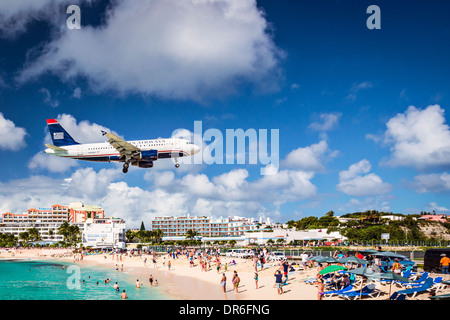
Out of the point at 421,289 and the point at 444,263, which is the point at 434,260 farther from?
the point at 421,289

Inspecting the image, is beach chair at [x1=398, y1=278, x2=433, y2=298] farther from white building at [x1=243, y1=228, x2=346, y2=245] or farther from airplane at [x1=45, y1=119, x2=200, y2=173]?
white building at [x1=243, y1=228, x2=346, y2=245]

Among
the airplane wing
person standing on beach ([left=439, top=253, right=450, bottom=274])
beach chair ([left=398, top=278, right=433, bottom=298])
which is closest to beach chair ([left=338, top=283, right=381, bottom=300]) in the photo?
beach chair ([left=398, top=278, right=433, bottom=298])

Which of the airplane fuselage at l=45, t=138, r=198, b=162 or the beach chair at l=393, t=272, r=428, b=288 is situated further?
the airplane fuselage at l=45, t=138, r=198, b=162

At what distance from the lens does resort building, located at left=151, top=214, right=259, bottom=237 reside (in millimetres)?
169500

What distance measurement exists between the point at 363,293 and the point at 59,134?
35.7 meters

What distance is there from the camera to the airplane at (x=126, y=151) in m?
36.1

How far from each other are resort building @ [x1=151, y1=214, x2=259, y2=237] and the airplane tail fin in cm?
12957


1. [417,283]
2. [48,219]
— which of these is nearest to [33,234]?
[48,219]

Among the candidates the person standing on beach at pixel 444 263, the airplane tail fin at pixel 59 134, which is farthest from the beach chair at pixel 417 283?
the airplane tail fin at pixel 59 134

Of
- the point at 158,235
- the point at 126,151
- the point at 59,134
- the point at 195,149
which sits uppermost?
the point at 59,134

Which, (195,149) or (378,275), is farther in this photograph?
(195,149)

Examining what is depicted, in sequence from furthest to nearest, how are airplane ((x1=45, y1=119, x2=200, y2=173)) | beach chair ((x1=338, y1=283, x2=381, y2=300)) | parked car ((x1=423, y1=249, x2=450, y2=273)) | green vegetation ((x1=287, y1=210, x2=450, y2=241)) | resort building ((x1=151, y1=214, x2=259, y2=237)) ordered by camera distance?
resort building ((x1=151, y1=214, x2=259, y2=237))
green vegetation ((x1=287, y1=210, x2=450, y2=241))
airplane ((x1=45, y1=119, x2=200, y2=173))
parked car ((x1=423, y1=249, x2=450, y2=273))
beach chair ((x1=338, y1=283, x2=381, y2=300))

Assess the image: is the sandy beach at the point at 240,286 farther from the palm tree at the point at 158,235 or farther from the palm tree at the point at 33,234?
the palm tree at the point at 33,234

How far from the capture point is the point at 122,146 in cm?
3641
